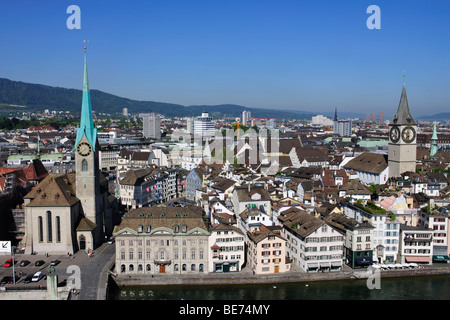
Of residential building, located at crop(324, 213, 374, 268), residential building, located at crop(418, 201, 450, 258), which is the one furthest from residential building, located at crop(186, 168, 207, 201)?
residential building, located at crop(418, 201, 450, 258)

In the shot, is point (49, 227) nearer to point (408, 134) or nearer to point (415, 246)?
point (415, 246)

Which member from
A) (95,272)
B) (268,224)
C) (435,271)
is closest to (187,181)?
(268,224)

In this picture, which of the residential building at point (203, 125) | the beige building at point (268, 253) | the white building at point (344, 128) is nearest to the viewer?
the beige building at point (268, 253)

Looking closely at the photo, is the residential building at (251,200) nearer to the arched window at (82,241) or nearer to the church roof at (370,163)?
the arched window at (82,241)

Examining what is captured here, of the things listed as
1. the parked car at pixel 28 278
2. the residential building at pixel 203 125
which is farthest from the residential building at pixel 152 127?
the parked car at pixel 28 278
